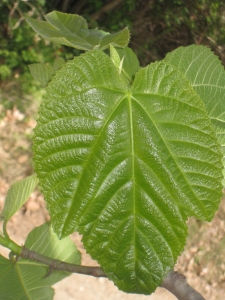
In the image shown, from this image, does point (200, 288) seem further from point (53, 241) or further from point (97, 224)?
point (97, 224)

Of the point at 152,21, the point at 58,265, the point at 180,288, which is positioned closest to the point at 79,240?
the point at 58,265

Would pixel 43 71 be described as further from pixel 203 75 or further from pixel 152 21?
Answer: pixel 152 21

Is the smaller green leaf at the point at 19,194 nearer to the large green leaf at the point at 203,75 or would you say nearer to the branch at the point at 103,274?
the branch at the point at 103,274

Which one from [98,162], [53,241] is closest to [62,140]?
[98,162]

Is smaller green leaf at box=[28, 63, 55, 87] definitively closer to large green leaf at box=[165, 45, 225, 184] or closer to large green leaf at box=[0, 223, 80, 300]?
large green leaf at box=[165, 45, 225, 184]

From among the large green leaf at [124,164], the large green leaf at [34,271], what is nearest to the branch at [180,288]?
the large green leaf at [124,164]

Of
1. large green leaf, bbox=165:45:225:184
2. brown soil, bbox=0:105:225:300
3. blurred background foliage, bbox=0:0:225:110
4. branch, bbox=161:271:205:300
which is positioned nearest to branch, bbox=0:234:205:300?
branch, bbox=161:271:205:300
